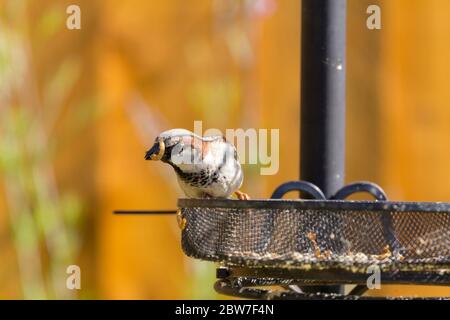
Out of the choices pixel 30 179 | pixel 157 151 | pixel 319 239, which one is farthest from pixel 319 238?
pixel 30 179

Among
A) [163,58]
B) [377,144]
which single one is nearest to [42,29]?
[163,58]

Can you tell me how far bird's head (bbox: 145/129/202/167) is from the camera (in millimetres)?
1665

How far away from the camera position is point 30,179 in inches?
115

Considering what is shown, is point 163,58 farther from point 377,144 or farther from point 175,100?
point 377,144

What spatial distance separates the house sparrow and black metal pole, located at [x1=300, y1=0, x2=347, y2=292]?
162mm

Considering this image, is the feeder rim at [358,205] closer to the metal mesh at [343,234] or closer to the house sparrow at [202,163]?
the metal mesh at [343,234]

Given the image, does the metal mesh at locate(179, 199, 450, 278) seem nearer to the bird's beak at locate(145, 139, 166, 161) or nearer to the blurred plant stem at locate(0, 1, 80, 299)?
the bird's beak at locate(145, 139, 166, 161)

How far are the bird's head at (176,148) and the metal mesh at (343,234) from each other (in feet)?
0.58

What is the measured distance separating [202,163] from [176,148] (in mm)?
135

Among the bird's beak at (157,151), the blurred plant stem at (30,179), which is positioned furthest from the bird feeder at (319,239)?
the blurred plant stem at (30,179)

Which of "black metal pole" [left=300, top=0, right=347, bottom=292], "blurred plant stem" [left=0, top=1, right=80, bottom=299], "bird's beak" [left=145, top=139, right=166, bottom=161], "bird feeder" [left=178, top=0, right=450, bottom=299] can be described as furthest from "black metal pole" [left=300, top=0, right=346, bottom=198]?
"blurred plant stem" [left=0, top=1, right=80, bottom=299]
